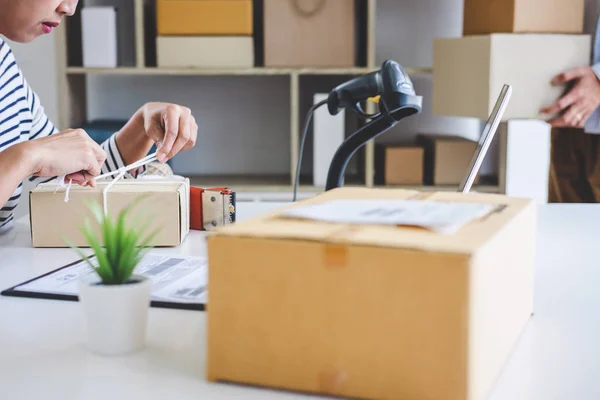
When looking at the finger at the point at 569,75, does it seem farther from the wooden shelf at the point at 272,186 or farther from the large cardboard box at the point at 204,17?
the large cardboard box at the point at 204,17

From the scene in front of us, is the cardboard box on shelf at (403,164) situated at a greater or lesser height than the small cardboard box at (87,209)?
lesser

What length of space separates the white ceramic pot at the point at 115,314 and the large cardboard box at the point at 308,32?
218 cm

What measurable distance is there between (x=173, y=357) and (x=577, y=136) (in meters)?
2.18

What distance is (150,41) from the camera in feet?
9.92

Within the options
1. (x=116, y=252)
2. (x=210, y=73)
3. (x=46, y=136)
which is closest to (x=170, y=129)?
(x=46, y=136)

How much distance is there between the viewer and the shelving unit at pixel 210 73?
277 centimetres

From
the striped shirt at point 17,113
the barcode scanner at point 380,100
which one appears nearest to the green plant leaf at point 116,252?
the barcode scanner at point 380,100

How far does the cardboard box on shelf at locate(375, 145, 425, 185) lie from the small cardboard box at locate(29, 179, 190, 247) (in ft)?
5.72

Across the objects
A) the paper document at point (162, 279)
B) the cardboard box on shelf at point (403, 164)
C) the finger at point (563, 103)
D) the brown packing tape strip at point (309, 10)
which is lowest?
the cardboard box on shelf at point (403, 164)

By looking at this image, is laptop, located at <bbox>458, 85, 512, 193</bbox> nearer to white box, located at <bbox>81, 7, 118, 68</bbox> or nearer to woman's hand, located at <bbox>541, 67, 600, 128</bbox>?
woman's hand, located at <bbox>541, 67, 600, 128</bbox>

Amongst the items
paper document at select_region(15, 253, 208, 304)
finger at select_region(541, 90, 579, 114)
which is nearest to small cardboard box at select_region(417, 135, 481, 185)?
finger at select_region(541, 90, 579, 114)

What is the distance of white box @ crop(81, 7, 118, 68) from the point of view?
2791 mm

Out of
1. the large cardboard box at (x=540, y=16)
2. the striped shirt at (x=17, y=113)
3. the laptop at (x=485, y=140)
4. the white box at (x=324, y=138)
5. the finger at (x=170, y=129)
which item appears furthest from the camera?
the white box at (x=324, y=138)

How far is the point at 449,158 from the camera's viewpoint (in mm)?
2793
